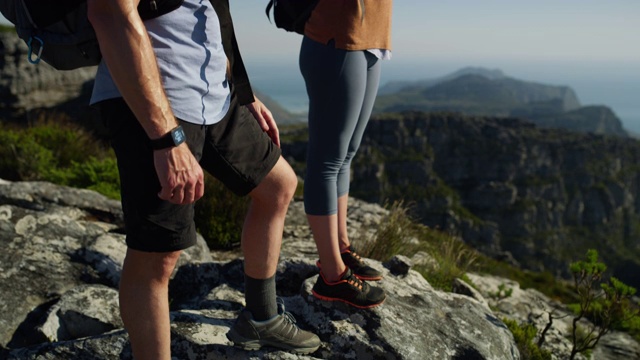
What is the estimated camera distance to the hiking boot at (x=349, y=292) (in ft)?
8.79

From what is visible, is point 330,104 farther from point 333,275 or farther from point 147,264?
point 147,264

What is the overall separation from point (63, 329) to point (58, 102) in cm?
1370

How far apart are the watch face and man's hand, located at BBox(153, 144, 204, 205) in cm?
2

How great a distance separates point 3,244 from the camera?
129 inches

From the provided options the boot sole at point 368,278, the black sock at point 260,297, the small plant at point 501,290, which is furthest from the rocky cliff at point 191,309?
the small plant at point 501,290

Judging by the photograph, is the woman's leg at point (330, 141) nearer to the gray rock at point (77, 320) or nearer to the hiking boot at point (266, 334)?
the hiking boot at point (266, 334)

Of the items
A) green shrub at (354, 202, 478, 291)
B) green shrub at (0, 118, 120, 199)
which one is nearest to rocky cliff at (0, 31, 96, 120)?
green shrub at (0, 118, 120, 199)

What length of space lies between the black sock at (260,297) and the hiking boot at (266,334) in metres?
0.03

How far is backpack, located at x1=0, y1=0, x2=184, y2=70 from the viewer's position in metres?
1.49

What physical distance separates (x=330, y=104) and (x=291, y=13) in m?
0.51

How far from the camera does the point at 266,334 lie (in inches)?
90.5

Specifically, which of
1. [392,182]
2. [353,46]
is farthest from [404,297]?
[392,182]

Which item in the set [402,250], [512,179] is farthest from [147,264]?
[512,179]

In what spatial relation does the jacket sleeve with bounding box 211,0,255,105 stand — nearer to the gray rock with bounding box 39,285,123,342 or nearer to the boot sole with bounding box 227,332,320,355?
the boot sole with bounding box 227,332,320,355
